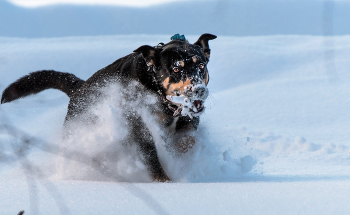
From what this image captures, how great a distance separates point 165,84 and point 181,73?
18 cm

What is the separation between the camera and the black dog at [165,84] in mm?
2865

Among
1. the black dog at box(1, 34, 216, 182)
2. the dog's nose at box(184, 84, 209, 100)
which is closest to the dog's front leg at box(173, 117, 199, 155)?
the black dog at box(1, 34, 216, 182)

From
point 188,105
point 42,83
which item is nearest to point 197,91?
point 188,105

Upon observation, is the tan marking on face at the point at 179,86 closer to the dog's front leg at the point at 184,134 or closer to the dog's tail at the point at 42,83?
the dog's front leg at the point at 184,134

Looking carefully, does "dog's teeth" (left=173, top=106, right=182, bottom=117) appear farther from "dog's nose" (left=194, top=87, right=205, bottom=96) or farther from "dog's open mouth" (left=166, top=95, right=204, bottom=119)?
"dog's nose" (left=194, top=87, right=205, bottom=96)

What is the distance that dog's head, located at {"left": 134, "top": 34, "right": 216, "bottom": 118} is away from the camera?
280 centimetres

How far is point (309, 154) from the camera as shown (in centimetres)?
408

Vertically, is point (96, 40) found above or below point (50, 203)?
above

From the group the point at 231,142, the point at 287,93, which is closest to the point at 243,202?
the point at 231,142

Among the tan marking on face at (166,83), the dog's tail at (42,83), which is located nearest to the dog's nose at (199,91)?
the tan marking on face at (166,83)

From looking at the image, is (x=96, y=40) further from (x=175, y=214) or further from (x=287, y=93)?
(x=175, y=214)

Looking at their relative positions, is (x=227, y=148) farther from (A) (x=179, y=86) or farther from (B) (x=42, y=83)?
(B) (x=42, y=83)

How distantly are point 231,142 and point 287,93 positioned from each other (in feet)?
11.3

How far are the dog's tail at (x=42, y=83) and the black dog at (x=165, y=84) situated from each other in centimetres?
22
